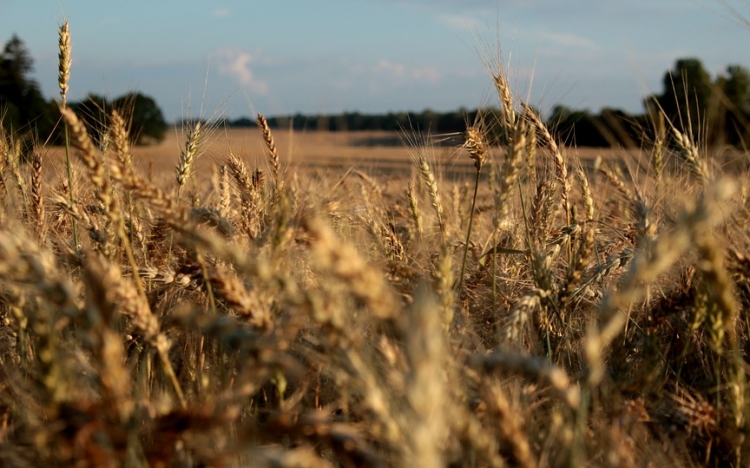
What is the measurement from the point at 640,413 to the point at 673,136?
1.20 m

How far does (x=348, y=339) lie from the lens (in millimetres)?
1021

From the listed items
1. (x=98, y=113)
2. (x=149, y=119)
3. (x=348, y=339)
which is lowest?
(x=348, y=339)

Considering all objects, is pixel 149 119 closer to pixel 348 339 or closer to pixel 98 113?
pixel 98 113

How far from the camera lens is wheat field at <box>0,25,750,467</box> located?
998 millimetres

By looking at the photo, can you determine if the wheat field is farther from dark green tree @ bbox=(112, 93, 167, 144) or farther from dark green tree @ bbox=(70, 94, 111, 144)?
dark green tree @ bbox=(112, 93, 167, 144)

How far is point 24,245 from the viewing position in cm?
121

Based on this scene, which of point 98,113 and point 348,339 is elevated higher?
point 98,113

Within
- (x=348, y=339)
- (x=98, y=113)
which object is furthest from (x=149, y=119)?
(x=348, y=339)

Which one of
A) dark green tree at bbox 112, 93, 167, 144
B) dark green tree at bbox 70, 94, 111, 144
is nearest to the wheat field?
dark green tree at bbox 70, 94, 111, 144

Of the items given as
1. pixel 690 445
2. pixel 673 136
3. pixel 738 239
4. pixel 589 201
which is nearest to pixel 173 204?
pixel 690 445

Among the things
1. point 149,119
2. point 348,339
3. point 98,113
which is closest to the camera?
point 348,339

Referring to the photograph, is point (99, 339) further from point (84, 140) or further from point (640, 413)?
point (640, 413)

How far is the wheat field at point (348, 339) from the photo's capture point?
998 mm

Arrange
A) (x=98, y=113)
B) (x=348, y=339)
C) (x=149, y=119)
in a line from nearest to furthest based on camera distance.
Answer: (x=348, y=339) < (x=98, y=113) < (x=149, y=119)
